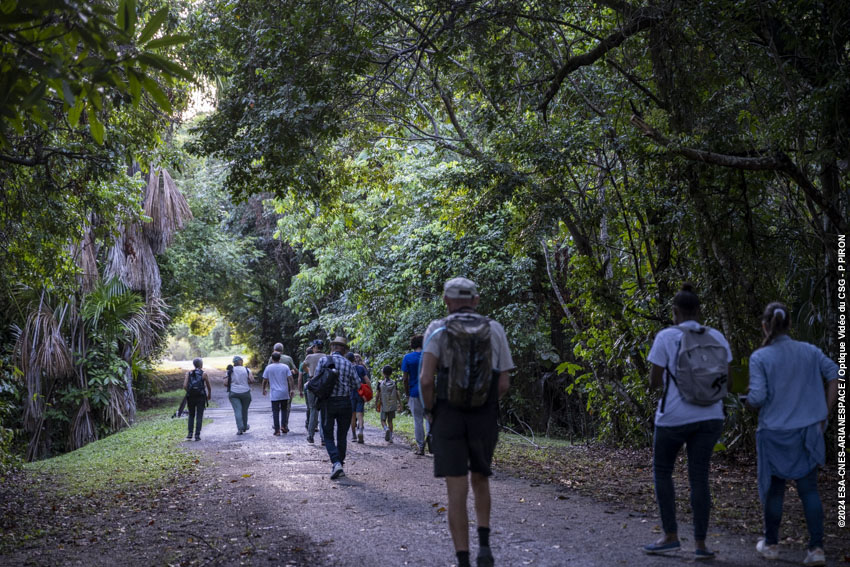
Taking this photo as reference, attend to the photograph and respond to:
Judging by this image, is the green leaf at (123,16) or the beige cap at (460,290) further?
the beige cap at (460,290)

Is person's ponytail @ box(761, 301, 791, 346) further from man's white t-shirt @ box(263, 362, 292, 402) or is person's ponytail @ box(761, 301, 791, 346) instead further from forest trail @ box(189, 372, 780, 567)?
man's white t-shirt @ box(263, 362, 292, 402)

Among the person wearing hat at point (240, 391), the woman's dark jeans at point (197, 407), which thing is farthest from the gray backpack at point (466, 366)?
the woman's dark jeans at point (197, 407)

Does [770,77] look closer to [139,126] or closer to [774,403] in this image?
[774,403]

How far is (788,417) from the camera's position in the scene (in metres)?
5.34

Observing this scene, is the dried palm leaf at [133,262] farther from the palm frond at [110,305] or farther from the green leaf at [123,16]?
the green leaf at [123,16]

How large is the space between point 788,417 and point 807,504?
1.91ft

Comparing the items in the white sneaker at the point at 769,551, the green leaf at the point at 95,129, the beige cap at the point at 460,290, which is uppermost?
the green leaf at the point at 95,129

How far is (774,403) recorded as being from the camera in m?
5.40

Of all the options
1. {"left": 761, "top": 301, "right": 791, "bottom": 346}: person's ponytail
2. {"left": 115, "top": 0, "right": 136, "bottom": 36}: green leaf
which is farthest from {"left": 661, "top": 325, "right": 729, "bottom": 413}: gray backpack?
{"left": 115, "top": 0, "right": 136, "bottom": 36}: green leaf

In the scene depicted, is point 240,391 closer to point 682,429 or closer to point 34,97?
point 682,429

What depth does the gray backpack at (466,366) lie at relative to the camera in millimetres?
4961

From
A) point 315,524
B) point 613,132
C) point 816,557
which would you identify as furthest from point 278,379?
point 816,557

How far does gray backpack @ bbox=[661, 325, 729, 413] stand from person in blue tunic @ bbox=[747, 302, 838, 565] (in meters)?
0.29

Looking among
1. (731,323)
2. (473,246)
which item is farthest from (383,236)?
(731,323)
